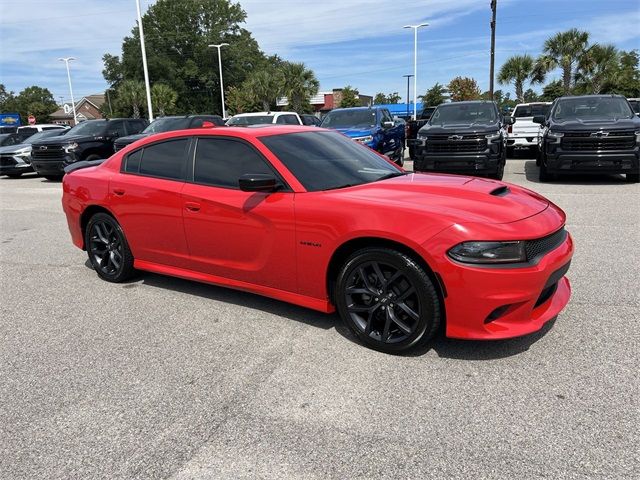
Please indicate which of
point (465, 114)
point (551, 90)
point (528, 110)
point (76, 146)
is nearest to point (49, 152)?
point (76, 146)

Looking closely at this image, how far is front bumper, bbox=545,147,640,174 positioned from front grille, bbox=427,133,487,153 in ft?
4.80

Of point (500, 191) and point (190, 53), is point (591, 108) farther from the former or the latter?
point (190, 53)

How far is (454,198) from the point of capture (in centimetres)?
347

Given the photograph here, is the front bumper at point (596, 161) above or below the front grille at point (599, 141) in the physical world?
below

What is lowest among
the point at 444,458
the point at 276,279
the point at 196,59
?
the point at 444,458

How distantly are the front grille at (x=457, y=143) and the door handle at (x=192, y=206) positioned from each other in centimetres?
793

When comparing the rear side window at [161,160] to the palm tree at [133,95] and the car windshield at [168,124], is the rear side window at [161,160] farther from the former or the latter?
the palm tree at [133,95]

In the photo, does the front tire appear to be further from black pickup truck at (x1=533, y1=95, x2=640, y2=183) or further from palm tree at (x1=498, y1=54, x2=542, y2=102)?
palm tree at (x1=498, y1=54, x2=542, y2=102)

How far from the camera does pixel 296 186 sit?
3.82m

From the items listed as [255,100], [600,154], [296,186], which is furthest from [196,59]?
[296,186]

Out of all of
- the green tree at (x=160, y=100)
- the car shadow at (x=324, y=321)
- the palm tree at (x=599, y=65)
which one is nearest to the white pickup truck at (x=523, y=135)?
the car shadow at (x=324, y=321)

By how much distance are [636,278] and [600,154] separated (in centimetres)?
626

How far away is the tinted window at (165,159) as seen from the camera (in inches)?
179

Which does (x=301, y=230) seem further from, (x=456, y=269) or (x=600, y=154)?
(x=600, y=154)
